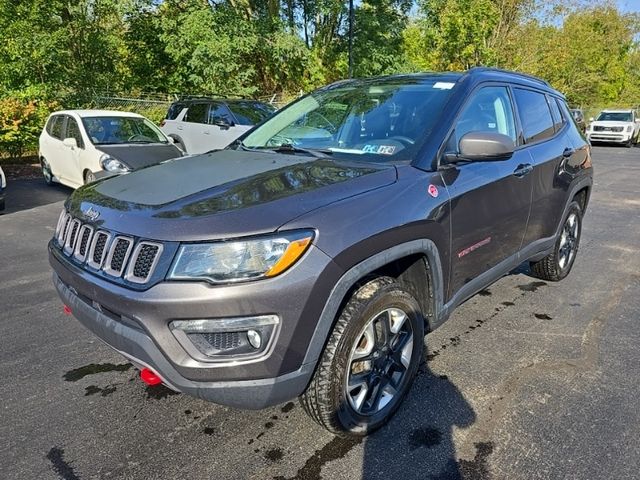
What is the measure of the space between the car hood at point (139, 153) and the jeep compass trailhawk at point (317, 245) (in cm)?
490

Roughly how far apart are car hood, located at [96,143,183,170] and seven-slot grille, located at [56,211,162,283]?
5.61 m

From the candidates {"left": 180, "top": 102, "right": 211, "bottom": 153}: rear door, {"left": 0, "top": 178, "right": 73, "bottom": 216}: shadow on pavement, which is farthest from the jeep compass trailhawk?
{"left": 180, "top": 102, "right": 211, "bottom": 153}: rear door

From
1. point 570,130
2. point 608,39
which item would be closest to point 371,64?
point 570,130

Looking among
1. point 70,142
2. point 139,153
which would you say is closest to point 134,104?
point 70,142

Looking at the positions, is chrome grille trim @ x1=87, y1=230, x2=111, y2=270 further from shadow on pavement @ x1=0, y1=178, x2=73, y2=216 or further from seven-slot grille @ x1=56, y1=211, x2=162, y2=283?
shadow on pavement @ x1=0, y1=178, x2=73, y2=216

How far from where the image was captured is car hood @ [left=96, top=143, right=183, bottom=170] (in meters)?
7.95

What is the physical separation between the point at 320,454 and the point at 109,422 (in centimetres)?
113

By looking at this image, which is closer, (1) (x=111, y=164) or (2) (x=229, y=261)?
(2) (x=229, y=261)

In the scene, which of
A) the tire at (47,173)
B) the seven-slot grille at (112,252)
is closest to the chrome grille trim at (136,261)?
the seven-slot grille at (112,252)

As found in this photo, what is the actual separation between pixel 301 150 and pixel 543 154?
1952mm

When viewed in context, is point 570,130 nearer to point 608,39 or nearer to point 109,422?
point 109,422

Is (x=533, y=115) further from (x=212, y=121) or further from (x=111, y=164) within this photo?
(x=212, y=121)

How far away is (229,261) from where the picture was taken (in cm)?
195

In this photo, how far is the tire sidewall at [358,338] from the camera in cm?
225
